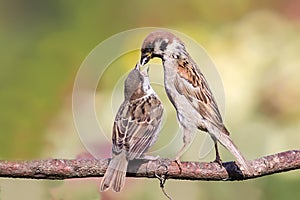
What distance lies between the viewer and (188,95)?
1.46 meters

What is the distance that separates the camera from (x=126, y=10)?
2.94 meters

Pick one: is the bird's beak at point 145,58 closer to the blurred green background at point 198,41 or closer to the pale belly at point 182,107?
the pale belly at point 182,107

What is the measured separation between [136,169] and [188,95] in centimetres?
21

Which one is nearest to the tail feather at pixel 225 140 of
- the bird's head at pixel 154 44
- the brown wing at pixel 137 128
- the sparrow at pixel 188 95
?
the sparrow at pixel 188 95

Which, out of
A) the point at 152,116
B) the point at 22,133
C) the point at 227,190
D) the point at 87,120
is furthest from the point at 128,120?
the point at 22,133

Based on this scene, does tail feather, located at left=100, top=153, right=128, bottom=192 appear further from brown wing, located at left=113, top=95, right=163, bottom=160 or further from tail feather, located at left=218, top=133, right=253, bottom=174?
tail feather, located at left=218, top=133, right=253, bottom=174

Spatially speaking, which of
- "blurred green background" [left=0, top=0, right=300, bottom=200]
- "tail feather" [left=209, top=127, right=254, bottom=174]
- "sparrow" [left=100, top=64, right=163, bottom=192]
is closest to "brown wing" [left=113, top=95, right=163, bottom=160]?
"sparrow" [left=100, top=64, right=163, bottom=192]

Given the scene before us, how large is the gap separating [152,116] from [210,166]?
175 millimetres

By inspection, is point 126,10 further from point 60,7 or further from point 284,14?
point 284,14

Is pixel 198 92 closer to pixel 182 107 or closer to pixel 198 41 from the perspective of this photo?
pixel 182 107

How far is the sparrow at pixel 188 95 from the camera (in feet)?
4.50

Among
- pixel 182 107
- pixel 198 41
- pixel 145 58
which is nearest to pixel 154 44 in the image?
pixel 145 58

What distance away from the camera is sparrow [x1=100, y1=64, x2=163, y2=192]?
1.47 m

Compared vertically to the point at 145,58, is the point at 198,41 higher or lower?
higher
